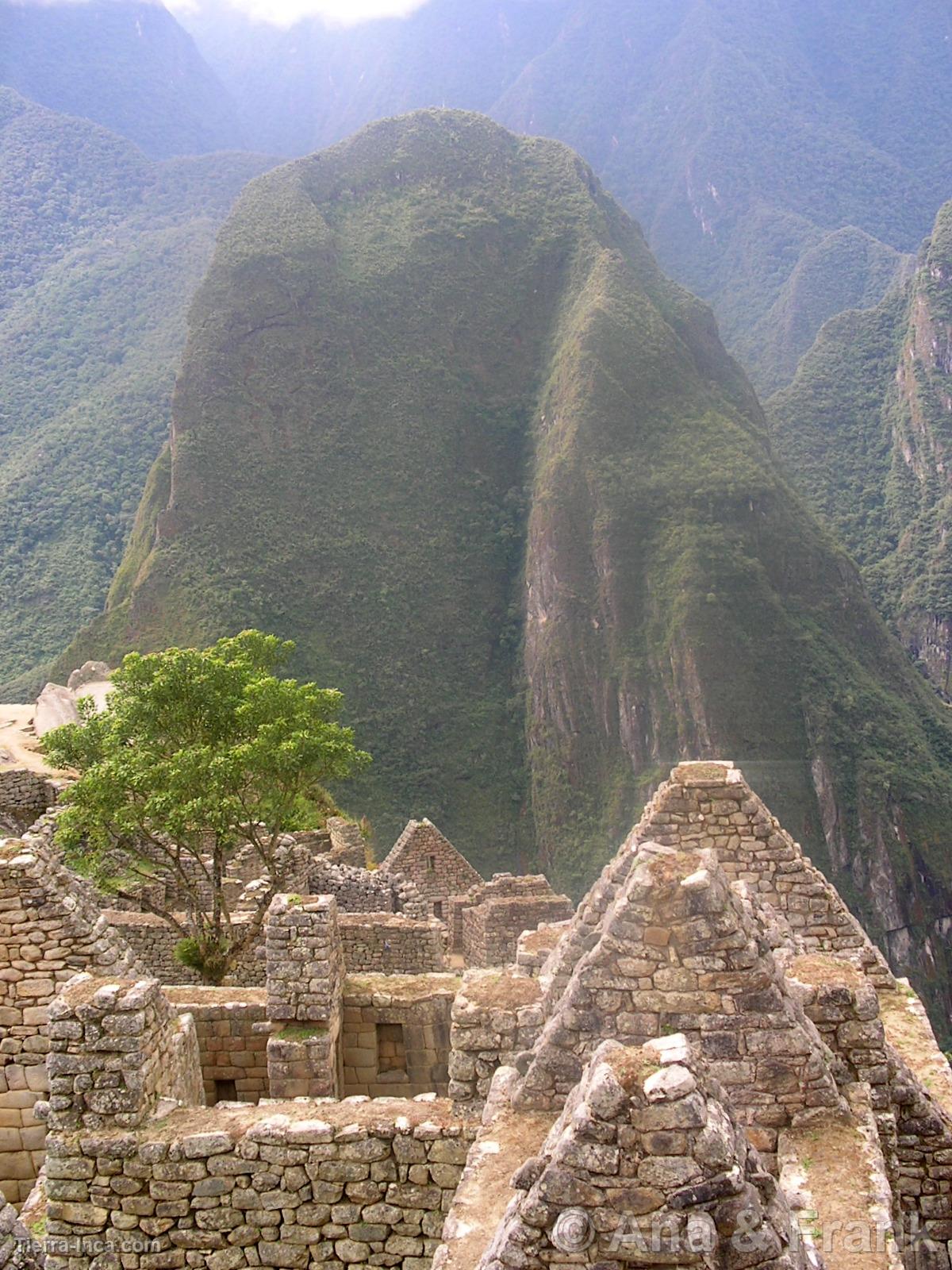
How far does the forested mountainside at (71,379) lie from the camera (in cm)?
11300

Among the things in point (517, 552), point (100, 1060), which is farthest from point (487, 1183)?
point (517, 552)

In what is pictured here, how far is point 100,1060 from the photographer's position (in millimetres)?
4234

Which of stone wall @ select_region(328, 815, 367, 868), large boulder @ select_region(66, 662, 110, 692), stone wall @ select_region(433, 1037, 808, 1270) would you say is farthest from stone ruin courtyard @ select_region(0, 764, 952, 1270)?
large boulder @ select_region(66, 662, 110, 692)

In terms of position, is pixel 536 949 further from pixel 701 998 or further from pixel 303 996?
pixel 701 998

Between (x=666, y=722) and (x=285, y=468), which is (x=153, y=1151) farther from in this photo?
(x=285, y=468)

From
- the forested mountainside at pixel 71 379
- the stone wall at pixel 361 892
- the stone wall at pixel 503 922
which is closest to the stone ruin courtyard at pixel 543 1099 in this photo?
the stone wall at pixel 361 892

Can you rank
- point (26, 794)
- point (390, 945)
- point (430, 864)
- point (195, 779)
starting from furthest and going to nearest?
1. point (26, 794)
2. point (430, 864)
3. point (195, 779)
4. point (390, 945)

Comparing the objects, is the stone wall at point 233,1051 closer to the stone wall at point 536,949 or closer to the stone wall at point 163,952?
the stone wall at point 536,949

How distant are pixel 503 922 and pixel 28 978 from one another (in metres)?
10.6

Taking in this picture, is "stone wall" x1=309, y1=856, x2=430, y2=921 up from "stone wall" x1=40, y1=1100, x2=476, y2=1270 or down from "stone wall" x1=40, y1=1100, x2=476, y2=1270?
up

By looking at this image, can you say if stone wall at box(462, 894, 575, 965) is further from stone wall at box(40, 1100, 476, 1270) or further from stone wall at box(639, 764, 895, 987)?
stone wall at box(40, 1100, 476, 1270)

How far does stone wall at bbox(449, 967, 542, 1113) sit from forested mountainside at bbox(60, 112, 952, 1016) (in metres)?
88.9

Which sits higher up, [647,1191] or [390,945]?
[390,945]

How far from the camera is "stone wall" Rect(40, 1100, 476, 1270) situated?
13.2 ft
